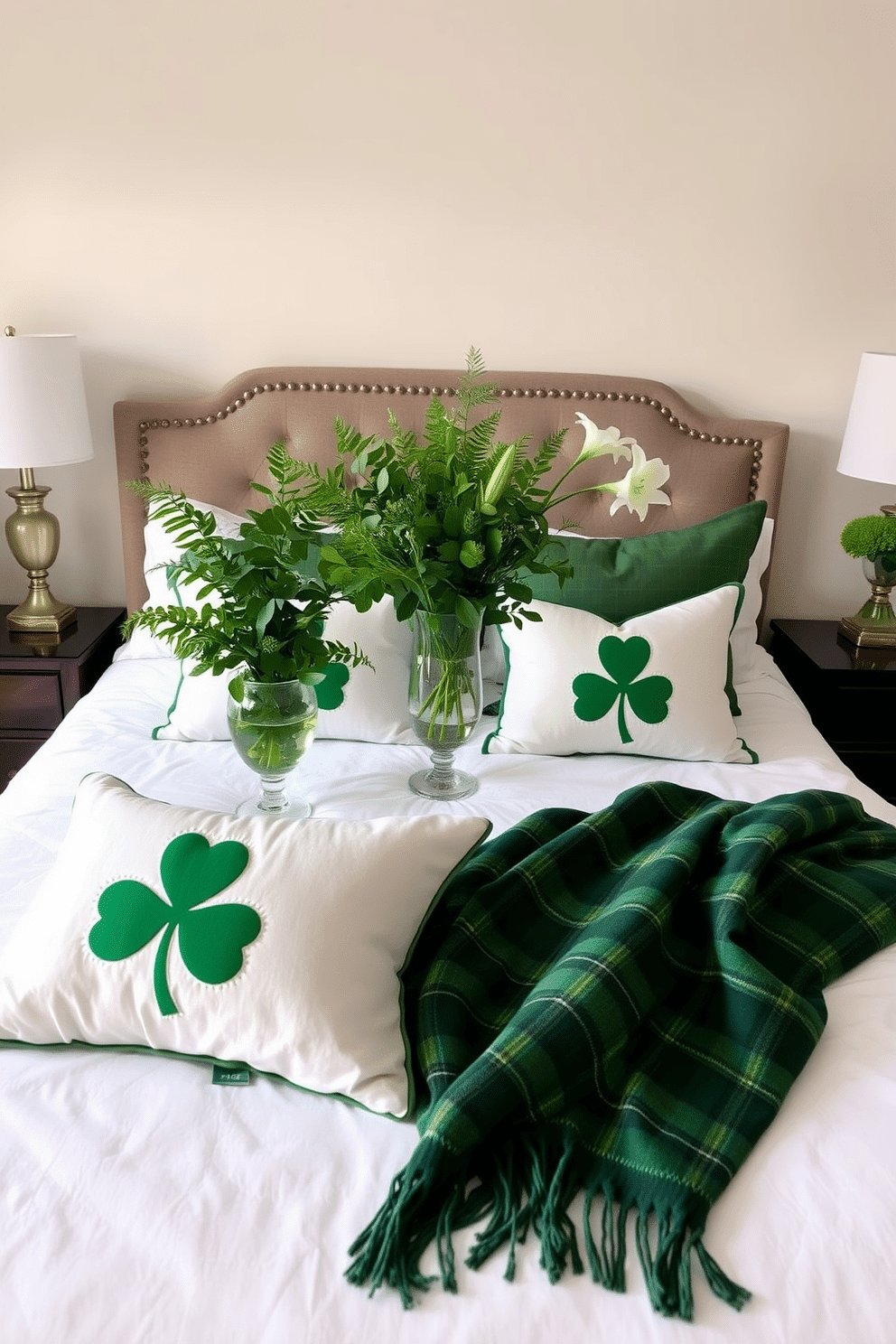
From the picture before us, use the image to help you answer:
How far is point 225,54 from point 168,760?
1.75 metres

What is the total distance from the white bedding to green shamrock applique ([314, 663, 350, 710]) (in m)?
0.82

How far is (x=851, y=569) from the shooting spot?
2.92 m

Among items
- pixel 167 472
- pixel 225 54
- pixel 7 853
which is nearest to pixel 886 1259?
pixel 7 853

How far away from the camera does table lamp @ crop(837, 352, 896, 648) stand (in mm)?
2484

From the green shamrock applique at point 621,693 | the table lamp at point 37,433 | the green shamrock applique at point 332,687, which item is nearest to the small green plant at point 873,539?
the green shamrock applique at point 621,693

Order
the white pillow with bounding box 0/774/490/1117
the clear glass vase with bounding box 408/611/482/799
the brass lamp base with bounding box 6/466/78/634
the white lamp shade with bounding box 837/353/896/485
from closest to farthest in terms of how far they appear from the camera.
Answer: the white pillow with bounding box 0/774/490/1117, the clear glass vase with bounding box 408/611/482/799, the white lamp shade with bounding box 837/353/896/485, the brass lamp base with bounding box 6/466/78/634

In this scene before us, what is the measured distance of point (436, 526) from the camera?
1.61m

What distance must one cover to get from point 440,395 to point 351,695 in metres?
0.99

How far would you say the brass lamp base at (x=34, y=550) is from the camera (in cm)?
262

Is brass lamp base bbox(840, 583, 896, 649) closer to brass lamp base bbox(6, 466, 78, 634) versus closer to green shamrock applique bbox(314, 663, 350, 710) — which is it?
green shamrock applique bbox(314, 663, 350, 710)

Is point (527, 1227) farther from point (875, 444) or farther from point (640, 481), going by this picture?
point (875, 444)

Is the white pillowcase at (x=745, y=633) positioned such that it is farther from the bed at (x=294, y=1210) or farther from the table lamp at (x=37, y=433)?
the table lamp at (x=37, y=433)

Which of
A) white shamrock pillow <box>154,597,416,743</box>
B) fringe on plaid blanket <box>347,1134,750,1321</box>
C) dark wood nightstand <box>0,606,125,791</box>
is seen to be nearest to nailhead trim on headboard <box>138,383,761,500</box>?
dark wood nightstand <box>0,606,125,791</box>

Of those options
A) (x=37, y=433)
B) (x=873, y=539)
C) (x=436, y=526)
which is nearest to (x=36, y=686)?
(x=37, y=433)
